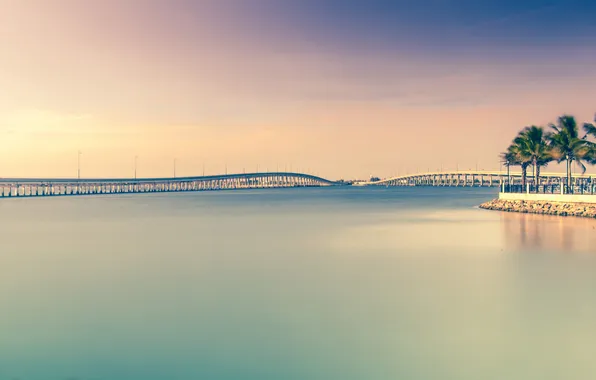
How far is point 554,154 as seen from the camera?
60.1 m

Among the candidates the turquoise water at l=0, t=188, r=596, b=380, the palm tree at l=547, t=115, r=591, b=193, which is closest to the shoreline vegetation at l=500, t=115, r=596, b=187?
the palm tree at l=547, t=115, r=591, b=193

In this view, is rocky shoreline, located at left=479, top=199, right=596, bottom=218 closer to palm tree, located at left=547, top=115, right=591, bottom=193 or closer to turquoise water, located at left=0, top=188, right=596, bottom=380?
palm tree, located at left=547, top=115, right=591, bottom=193

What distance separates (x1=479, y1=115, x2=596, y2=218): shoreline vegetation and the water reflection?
5.99 ft

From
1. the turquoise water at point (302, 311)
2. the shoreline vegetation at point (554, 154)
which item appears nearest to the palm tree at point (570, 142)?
the shoreline vegetation at point (554, 154)

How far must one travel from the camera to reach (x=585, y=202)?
→ 5100 cm

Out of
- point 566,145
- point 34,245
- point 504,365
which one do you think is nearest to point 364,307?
point 504,365

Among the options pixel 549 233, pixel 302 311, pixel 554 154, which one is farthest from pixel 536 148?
pixel 302 311

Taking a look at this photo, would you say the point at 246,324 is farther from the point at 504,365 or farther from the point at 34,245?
the point at 34,245

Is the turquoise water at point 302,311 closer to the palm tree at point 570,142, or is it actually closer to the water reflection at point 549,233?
the water reflection at point 549,233

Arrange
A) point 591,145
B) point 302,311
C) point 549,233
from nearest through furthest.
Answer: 1. point 302,311
2. point 549,233
3. point 591,145

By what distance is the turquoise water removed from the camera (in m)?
12.4

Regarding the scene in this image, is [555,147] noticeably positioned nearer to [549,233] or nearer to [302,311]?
[549,233]

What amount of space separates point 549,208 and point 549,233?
17.7m

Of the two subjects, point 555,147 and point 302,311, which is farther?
point 555,147
